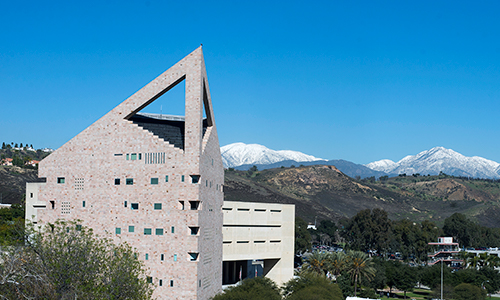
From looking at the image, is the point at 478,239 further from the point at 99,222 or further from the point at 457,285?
the point at 99,222

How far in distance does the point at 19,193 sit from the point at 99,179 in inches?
5088

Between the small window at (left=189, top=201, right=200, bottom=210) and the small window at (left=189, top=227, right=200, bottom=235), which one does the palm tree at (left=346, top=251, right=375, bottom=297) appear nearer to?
the small window at (left=189, top=227, right=200, bottom=235)

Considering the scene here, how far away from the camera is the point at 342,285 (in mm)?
80375

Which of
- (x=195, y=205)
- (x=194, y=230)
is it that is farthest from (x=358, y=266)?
(x=195, y=205)

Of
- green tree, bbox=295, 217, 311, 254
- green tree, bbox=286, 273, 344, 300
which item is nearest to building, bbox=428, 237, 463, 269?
green tree, bbox=295, 217, 311, 254

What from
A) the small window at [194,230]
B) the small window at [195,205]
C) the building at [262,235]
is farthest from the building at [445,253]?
the small window at [195,205]

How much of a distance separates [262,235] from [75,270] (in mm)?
39224

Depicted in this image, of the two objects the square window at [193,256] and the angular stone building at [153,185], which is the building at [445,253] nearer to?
the angular stone building at [153,185]

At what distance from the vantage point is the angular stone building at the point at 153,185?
49625 mm

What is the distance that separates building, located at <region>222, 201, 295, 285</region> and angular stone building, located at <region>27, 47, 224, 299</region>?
17635 mm

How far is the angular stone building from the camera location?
163 feet

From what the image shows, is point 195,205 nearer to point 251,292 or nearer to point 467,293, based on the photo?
point 251,292

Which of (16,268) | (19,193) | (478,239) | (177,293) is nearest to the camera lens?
(16,268)

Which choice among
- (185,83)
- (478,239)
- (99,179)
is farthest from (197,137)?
(478,239)
